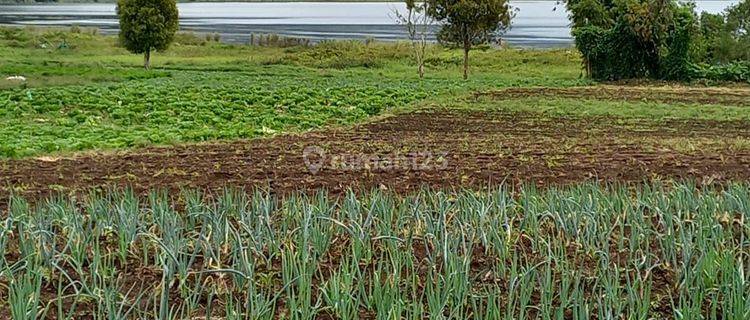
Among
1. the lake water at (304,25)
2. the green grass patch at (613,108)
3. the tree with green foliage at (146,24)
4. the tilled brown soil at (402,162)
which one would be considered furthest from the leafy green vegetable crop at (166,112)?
the lake water at (304,25)

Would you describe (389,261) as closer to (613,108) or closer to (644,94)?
(613,108)

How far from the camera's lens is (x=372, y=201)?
212 inches

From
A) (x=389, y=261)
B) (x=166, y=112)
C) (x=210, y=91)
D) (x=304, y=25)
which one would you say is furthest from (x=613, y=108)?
(x=304, y=25)

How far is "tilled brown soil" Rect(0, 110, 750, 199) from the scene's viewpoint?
8992 millimetres

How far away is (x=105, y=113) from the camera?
647 inches

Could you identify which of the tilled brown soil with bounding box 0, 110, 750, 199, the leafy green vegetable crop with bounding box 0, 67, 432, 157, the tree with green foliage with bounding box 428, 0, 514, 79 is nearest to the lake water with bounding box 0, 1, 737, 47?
the tree with green foliage with bounding box 428, 0, 514, 79

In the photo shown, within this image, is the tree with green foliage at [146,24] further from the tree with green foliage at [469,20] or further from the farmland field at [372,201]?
the tree with green foliage at [469,20]

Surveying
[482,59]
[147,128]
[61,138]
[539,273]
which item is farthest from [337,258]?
[482,59]

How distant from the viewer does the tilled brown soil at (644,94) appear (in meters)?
20.2

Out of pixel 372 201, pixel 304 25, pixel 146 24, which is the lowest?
pixel 304 25

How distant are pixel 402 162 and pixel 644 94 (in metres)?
12.9

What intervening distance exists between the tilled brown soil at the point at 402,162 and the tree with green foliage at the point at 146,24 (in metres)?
18.8

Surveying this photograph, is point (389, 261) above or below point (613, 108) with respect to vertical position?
above

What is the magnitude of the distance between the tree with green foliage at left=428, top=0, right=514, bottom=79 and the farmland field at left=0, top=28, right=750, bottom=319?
4553 millimetres
